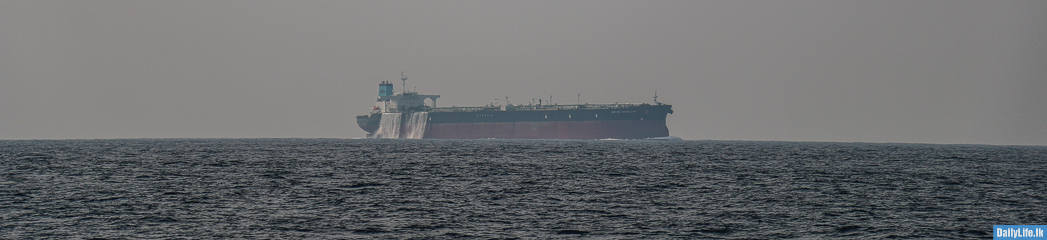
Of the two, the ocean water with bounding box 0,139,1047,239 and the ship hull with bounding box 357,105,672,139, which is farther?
the ship hull with bounding box 357,105,672,139

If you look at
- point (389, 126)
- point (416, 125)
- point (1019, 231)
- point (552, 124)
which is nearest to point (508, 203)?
point (1019, 231)

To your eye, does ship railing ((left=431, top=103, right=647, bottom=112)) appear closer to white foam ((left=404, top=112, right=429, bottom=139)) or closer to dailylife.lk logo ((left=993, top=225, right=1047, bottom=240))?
white foam ((left=404, top=112, right=429, bottom=139))

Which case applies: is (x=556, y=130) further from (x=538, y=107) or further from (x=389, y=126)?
(x=389, y=126)

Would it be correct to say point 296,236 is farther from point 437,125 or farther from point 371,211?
point 437,125

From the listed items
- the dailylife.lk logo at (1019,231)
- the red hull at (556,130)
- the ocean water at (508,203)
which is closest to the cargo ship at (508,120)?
the red hull at (556,130)

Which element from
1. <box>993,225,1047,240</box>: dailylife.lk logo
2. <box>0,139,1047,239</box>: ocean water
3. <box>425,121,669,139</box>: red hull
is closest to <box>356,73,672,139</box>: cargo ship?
<box>425,121,669,139</box>: red hull

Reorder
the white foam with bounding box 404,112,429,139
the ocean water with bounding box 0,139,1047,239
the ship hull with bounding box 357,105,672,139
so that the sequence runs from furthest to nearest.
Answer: the white foam with bounding box 404,112,429,139
the ship hull with bounding box 357,105,672,139
the ocean water with bounding box 0,139,1047,239

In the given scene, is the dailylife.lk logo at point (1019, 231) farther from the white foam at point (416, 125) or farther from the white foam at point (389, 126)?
the white foam at point (389, 126)
